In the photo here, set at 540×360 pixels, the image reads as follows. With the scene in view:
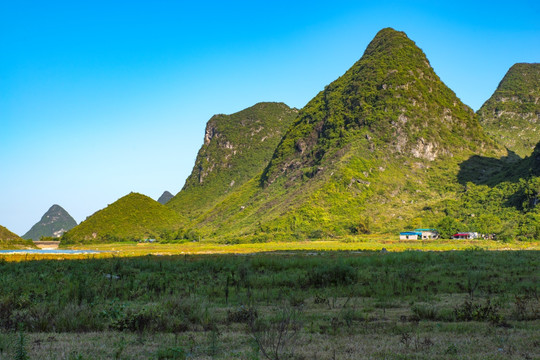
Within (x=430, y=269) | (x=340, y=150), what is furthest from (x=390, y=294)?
(x=340, y=150)

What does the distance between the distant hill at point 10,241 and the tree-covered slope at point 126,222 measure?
30.1m

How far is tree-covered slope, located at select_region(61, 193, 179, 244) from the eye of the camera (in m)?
124

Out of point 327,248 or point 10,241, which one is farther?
point 10,241

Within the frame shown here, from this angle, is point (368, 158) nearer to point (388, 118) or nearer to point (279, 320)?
point (388, 118)

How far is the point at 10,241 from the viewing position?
85438 mm

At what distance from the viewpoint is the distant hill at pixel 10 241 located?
81562 mm

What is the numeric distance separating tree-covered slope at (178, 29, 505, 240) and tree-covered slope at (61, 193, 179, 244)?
603 inches

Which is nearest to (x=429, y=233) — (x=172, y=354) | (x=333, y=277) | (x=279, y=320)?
(x=333, y=277)

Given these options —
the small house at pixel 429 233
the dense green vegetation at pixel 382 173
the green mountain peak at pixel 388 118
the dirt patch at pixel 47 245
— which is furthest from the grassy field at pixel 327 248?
the green mountain peak at pixel 388 118

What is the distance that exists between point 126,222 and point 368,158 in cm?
8059

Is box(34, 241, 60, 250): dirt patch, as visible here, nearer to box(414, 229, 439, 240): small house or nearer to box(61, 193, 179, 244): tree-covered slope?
box(61, 193, 179, 244): tree-covered slope

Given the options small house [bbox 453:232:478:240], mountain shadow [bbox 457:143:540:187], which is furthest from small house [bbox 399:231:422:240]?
mountain shadow [bbox 457:143:540:187]

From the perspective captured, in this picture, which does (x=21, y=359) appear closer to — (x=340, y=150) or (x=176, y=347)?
(x=176, y=347)

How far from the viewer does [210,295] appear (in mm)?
16266
